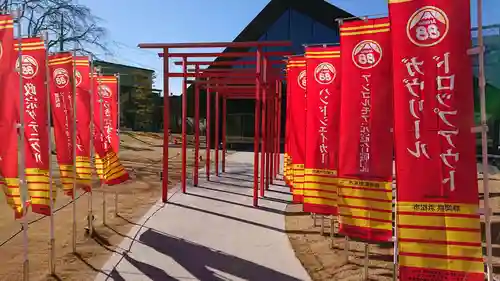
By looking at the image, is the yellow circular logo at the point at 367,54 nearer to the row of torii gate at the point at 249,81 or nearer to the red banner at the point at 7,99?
the red banner at the point at 7,99

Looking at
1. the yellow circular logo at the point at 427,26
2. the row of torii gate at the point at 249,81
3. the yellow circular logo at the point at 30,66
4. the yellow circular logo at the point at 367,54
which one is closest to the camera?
the yellow circular logo at the point at 427,26

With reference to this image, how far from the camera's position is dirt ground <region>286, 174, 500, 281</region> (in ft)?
16.7

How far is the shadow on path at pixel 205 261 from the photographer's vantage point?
5020mm

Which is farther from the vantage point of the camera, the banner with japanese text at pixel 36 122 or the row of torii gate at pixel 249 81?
the row of torii gate at pixel 249 81

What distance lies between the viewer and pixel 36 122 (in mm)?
4820

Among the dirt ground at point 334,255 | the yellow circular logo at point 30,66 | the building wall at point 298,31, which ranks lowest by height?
the dirt ground at point 334,255

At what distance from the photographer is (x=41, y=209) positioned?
5043mm

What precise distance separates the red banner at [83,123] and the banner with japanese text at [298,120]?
11.4 ft

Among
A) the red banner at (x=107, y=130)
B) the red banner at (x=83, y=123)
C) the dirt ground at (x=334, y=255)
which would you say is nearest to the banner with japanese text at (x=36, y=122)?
the red banner at (x=83, y=123)

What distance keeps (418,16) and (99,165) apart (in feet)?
19.2

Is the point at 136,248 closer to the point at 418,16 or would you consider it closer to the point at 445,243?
the point at 445,243

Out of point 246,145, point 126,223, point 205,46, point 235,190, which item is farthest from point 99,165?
point 246,145

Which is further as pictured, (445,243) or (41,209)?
(41,209)

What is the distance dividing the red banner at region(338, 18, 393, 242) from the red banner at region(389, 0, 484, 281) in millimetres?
893
